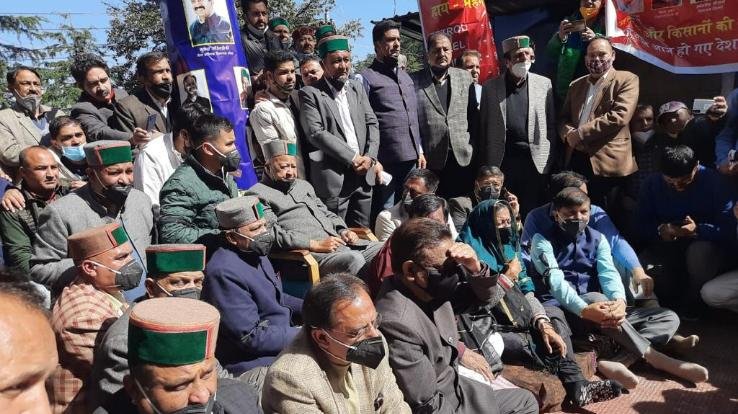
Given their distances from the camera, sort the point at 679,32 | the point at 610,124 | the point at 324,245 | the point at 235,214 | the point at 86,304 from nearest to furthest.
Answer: the point at 86,304 < the point at 235,214 < the point at 324,245 < the point at 610,124 < the point at 679,32

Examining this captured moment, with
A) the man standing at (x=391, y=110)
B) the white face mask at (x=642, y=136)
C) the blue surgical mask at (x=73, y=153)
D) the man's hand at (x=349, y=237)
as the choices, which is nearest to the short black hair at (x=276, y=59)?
the man standing at (x=391, y=110)

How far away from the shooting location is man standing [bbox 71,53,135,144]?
464 cm

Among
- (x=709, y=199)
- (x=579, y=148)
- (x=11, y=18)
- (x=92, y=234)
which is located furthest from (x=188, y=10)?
(x=11, y=18)

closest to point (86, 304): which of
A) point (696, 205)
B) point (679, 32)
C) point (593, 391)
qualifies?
point (593, 391)

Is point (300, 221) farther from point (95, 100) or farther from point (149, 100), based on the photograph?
point (95, 100)

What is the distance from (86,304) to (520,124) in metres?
4.20

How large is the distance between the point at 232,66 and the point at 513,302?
9.44 ft

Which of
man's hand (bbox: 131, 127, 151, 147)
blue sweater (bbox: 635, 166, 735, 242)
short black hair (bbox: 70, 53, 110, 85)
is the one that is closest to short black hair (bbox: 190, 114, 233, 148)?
man's hand (bbox: 131, 127, 151, 147)

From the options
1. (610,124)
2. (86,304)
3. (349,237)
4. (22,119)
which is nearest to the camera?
(86,304)

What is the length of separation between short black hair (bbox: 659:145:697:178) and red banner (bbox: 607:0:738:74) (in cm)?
150

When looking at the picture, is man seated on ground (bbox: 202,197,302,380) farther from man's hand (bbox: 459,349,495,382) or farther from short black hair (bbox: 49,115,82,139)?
short black hair (bbox: 49,115,82,139)

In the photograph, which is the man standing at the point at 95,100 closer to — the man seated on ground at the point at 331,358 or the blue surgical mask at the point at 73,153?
the blue surgical mask at the point at 73,153

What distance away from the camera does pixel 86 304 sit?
8.93ft

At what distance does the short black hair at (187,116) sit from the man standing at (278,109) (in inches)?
24.9
